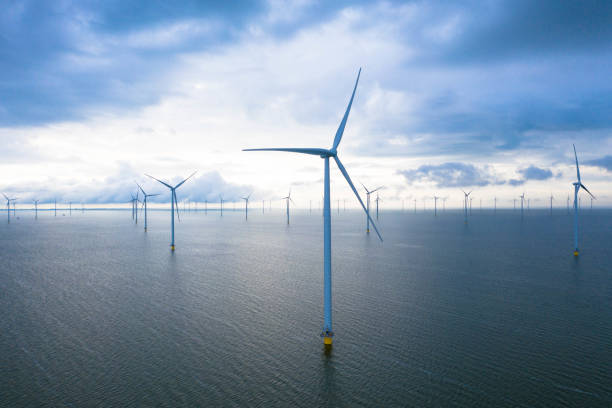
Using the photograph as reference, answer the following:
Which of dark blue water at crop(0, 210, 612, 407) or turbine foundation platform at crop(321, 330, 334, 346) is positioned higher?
turbine foundation platform at crop(321, 330, 334, 346)

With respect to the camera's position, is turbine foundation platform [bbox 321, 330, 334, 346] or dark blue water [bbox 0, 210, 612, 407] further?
turbine foundation platform [bbox 321, 330, 334, 346]

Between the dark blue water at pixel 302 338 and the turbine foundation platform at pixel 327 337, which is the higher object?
the turbine foundation platform at pixel 327 337

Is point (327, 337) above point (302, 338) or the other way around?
above

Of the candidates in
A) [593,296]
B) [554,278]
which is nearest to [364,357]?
[593,296]

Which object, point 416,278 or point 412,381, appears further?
point 416,278

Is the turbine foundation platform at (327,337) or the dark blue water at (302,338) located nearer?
the dark blue water at (302,338)

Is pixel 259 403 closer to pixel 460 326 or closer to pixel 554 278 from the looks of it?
pixel 460 326

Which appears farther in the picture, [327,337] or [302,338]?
[302,338]

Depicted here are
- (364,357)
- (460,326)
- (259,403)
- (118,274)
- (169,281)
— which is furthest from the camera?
(118,274)
